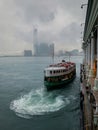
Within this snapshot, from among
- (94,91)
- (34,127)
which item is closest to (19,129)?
(34,127)

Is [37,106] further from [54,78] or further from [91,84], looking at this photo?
[54,78]

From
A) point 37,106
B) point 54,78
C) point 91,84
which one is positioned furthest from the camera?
point 54,78

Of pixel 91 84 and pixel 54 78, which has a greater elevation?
pixel 91 84

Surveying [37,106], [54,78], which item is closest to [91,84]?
[37,106]

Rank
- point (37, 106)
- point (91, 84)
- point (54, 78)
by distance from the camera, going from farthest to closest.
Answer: point (54, 78)
point (37, 106)
point (91, 84)

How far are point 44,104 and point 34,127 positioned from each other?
840cm

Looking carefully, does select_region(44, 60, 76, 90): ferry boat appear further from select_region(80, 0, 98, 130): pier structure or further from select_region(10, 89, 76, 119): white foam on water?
select_region(80, 0, 98, 130): pier structure

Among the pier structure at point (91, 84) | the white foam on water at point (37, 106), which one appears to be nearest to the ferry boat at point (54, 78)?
the white foam on water at point (37, 106)

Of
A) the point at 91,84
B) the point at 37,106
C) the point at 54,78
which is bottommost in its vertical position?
the point at 37,106

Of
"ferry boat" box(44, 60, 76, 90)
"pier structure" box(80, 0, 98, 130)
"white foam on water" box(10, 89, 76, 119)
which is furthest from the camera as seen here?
"ferry boat" box(44, 60, 76, 90)

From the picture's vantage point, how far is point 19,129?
22.4m

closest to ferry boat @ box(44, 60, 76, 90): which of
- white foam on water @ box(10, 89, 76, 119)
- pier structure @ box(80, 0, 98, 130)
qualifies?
white foam on water @ box(10, 89, 76, 119)

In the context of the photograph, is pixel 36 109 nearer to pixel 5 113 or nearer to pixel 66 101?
pixel 5 113

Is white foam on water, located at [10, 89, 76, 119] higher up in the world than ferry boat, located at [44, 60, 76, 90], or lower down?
lower down
